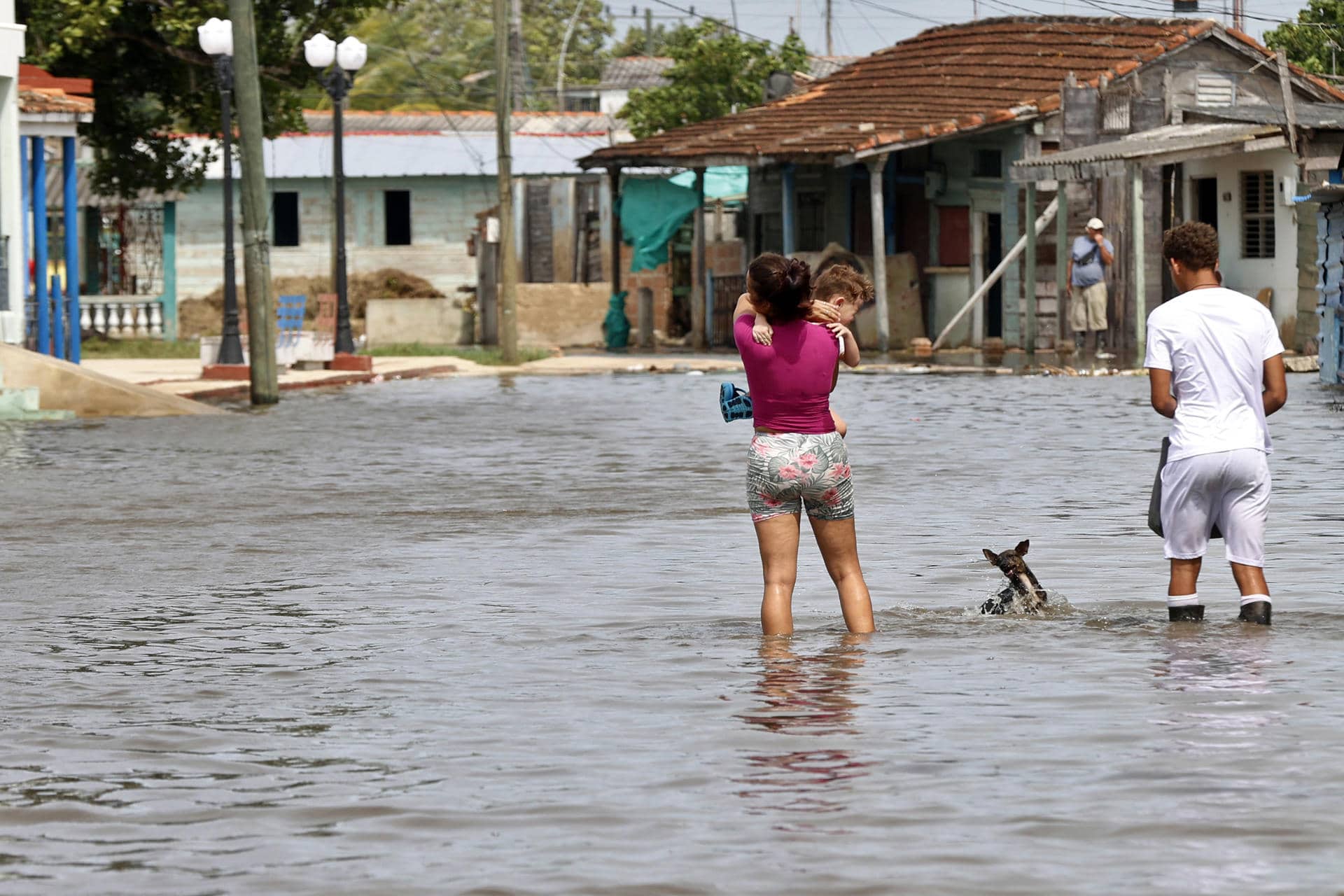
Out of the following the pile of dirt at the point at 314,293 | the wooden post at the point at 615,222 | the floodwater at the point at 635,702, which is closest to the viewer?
the floodwater at the point at 635,702

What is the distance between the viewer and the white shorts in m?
8.97

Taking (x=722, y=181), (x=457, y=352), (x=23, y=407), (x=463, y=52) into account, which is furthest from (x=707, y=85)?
(x=463, y=52)

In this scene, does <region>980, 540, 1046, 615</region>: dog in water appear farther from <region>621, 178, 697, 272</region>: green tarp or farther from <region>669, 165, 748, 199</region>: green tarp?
<region>669, 165, 748, 199</region>: green tarp

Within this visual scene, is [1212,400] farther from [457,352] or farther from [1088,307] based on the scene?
[457,352]

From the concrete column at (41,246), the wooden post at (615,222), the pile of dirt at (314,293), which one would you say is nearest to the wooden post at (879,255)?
the wooden post at (615,222)

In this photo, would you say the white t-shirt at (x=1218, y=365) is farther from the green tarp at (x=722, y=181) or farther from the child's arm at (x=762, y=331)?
the green tarp at (x=722, y=181)

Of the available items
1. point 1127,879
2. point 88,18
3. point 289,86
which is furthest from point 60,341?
point 1127,879

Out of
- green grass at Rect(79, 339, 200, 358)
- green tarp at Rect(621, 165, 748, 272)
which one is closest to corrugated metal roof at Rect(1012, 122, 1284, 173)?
green tarp at Rect(621, 165, 748, 272)

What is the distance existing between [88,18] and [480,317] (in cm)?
1248

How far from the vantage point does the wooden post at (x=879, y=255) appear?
36656 mm

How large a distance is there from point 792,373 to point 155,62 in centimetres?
3077

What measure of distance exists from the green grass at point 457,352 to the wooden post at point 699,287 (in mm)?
2658

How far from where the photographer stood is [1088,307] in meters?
35.3

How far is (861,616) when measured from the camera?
30.5 ft
